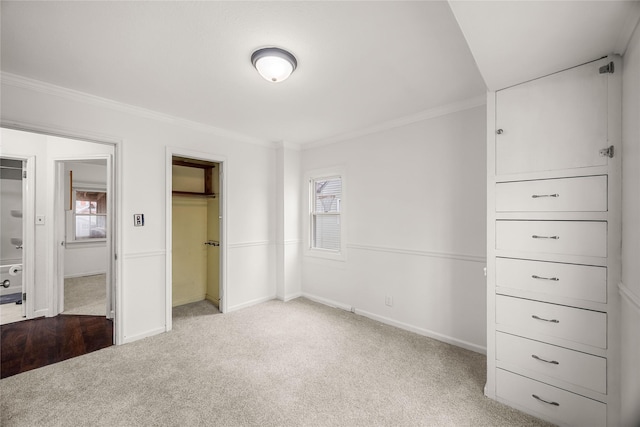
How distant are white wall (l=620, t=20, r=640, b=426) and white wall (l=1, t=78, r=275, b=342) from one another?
3.79m

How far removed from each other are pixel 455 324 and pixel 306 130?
9.94ft

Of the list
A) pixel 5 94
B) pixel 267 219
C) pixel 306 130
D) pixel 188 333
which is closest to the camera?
pixel 5 94

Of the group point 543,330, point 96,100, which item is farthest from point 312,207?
point 543,330

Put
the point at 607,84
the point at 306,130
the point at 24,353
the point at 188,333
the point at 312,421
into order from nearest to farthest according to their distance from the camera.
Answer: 1. the point at 607,84
2. the point at 312,421
3. the point at 24,353
4. the point at 188,333
5. the point at 306,130

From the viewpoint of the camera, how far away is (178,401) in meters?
1.98

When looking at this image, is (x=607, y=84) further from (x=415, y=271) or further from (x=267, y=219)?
(x=267, y=219)

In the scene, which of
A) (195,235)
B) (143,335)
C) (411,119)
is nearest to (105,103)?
(195,235)

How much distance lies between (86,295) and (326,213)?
4458 mm

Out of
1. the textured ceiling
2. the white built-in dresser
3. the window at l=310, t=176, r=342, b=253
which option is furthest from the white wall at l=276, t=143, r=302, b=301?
the white built-in dresser

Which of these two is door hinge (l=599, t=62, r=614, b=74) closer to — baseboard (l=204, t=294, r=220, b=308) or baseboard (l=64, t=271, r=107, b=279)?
baseboard (l=204, t=294, r=220, b=308)

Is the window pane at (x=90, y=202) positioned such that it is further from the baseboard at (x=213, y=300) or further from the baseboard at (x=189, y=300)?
the baseboard at (x=213, y=300)

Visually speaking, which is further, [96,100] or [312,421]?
[96,100]

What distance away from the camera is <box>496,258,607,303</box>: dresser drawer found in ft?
5.23

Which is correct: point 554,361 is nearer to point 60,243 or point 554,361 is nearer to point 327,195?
point 327,195
